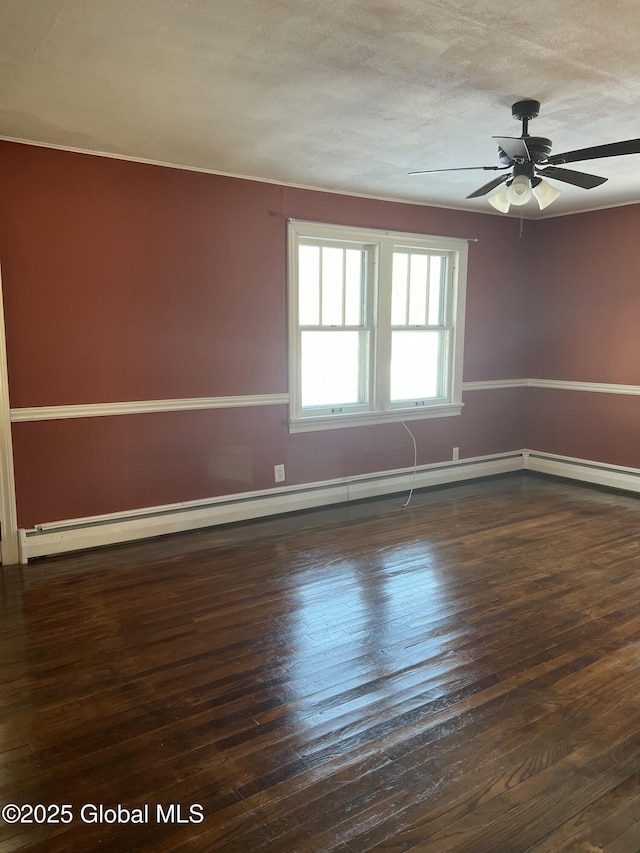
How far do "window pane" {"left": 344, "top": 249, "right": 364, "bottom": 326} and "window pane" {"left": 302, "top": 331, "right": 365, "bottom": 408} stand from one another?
0.45 feet

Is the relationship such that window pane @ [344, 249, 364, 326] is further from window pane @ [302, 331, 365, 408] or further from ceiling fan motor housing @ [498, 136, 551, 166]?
ceiling fan motor housing @ [498, 136, 551, 166]

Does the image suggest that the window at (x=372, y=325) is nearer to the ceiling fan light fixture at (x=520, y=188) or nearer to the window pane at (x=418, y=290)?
the window pane at (x=418, y=290)

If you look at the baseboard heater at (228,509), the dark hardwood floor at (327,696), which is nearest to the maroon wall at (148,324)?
the baseboard heater at (228,509)

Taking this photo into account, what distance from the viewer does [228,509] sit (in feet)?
15.1

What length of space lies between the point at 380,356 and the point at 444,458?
1279 millimetres

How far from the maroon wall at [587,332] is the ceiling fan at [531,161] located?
2.66 metres

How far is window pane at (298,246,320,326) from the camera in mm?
4805

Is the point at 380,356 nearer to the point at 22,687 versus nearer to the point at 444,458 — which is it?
the point at 444,458

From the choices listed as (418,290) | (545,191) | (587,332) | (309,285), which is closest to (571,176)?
(545,191)

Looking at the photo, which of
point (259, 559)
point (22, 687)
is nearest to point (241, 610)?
point (259, 559)

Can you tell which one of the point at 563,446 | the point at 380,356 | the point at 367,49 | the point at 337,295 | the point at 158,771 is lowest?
the point at 158,771

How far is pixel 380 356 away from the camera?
5.25m

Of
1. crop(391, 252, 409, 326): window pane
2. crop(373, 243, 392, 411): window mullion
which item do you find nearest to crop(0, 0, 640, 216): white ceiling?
crop(373, 243, 392, 411): window mullion

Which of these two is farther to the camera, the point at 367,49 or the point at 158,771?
the point at 367,49
